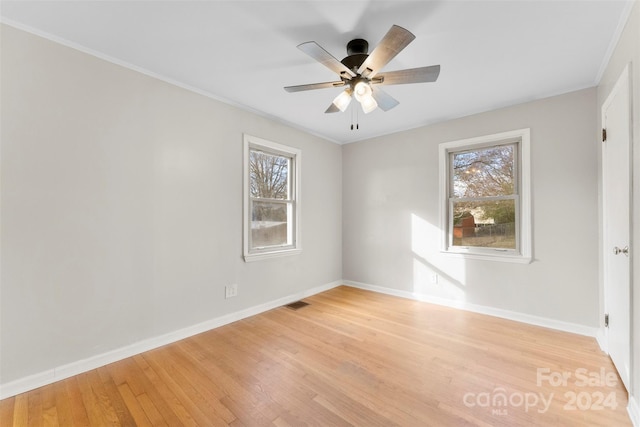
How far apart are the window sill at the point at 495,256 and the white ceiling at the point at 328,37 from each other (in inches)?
69.5

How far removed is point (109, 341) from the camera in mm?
2180

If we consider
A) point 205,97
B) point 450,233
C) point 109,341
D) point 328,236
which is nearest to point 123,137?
point 205,97

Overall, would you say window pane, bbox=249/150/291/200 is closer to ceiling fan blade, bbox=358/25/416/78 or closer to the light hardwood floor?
the light hardwood floor

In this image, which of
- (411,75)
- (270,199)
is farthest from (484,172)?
(270,199)

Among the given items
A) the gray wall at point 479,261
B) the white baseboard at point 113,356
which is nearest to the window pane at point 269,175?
the gray wall at point 479,261

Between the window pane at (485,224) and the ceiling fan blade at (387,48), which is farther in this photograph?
the window pane at (485,224)

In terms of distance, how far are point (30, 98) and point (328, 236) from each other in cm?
355

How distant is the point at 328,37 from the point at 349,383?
2.53 m

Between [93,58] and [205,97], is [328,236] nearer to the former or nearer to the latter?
[205,97]

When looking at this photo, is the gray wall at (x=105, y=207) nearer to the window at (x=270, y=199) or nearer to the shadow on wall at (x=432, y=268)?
the window at (x=270, y=199)

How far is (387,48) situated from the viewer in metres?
1.63

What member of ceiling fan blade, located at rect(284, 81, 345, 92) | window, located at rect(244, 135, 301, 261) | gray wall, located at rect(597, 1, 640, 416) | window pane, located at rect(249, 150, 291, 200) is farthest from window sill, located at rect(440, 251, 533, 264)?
ceiling fan blade, located at rect(284, 81, 345, 92)

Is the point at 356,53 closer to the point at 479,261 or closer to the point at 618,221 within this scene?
the point at 618,221

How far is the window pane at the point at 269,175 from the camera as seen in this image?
11.2 feet
